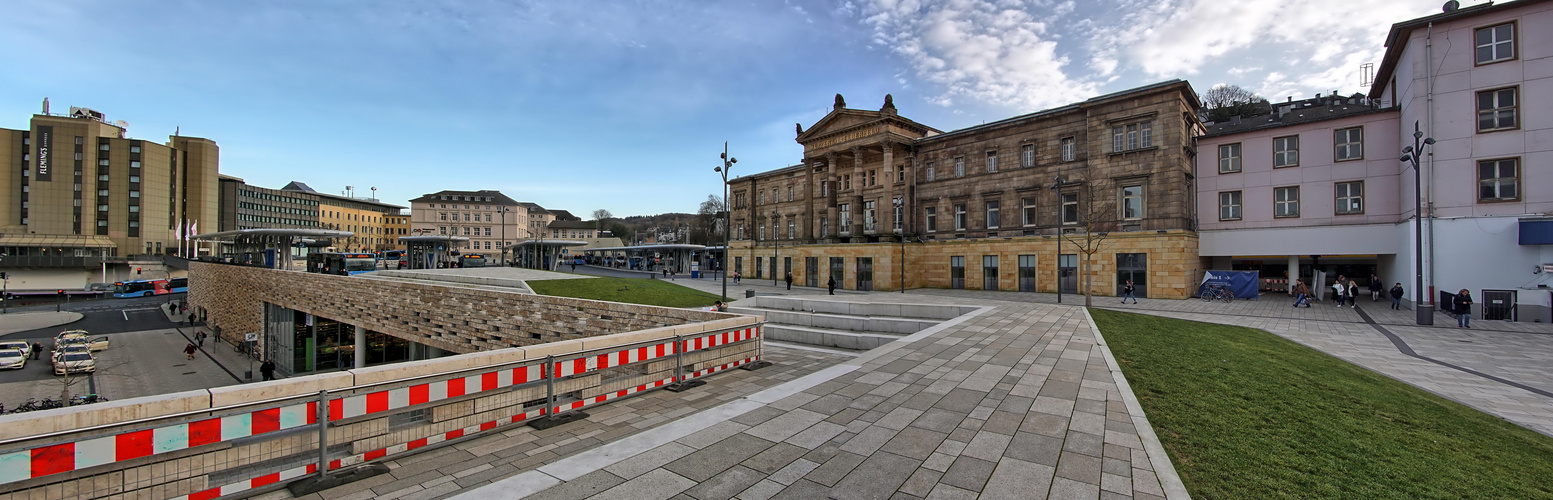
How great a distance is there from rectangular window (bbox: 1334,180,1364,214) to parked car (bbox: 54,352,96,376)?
6897 centimetres

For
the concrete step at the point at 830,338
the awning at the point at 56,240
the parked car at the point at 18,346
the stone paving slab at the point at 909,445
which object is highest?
the awning at the point at 56,240

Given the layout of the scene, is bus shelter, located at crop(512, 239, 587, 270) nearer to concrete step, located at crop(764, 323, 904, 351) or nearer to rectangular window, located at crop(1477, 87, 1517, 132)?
concrete step, located at crop(764, 323, 904, 351)

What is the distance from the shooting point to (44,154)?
236ft

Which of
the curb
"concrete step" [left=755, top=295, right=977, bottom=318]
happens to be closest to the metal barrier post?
the curb

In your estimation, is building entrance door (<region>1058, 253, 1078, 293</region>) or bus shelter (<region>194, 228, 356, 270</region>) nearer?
building entrance door (<region>1058, 253, 1078, 293</region>)

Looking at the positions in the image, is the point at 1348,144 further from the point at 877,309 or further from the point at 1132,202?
the point at 877,309

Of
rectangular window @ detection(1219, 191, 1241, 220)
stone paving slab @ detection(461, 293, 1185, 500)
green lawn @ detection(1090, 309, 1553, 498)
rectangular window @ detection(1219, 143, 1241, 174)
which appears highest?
rectangular window @ detection(1219, 143, 1241, 174)

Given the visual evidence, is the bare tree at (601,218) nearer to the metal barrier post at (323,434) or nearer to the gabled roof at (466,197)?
the gabled roof at (466,197)

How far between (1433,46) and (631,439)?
122 ft

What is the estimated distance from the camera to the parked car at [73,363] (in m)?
30.4

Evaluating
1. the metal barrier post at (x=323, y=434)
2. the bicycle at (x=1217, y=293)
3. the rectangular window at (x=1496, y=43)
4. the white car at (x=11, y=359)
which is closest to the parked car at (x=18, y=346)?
the white car at (x=11, y=359)

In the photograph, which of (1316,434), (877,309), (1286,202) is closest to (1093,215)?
(1286,202)

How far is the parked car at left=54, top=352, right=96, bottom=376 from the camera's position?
3036 centimetres

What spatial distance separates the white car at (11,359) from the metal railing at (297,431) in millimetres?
48966
